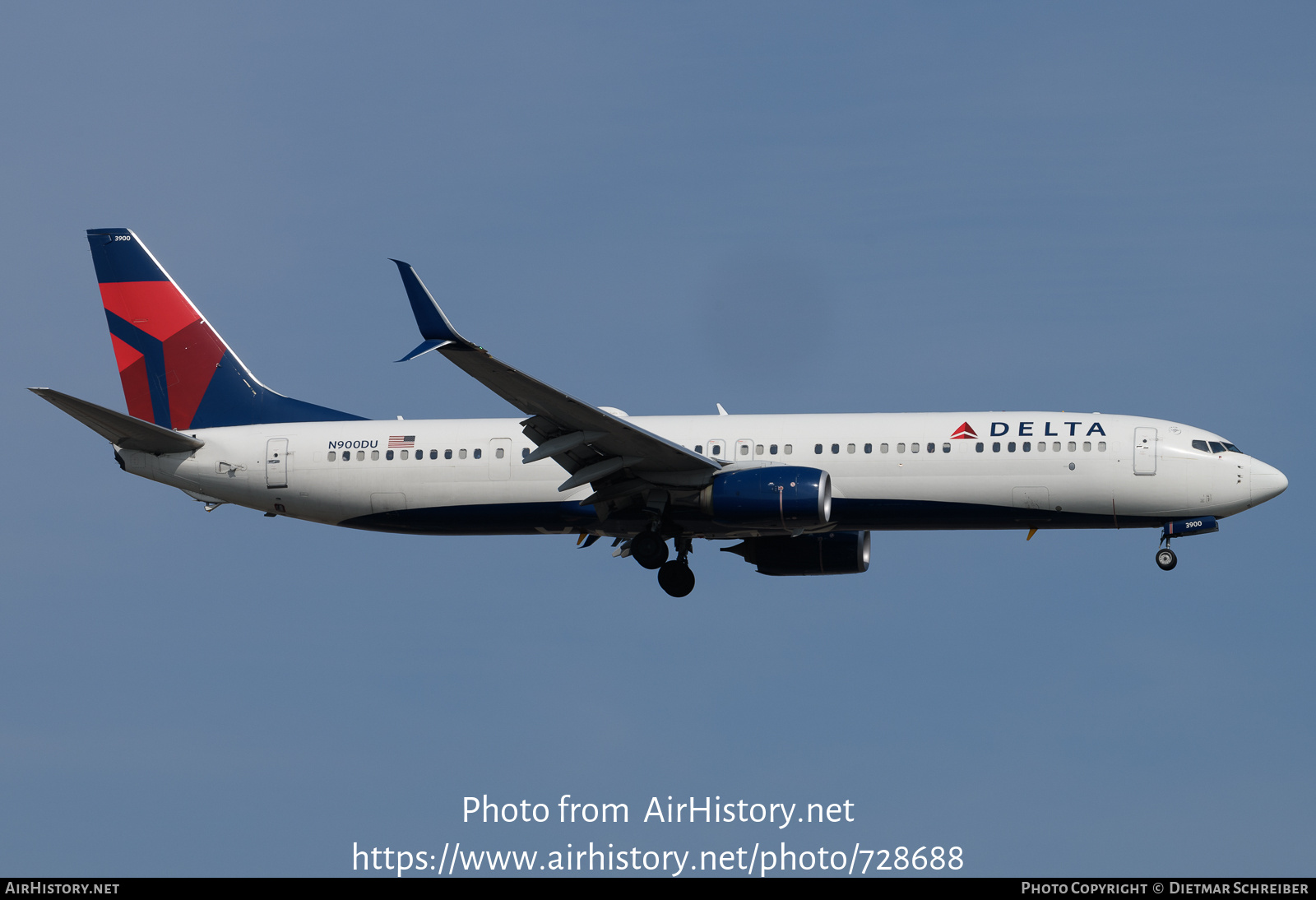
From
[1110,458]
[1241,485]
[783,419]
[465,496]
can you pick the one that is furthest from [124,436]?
[1241,485]

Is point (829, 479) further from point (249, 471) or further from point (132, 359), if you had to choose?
point (132, 359)

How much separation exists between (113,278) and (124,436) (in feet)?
20.5

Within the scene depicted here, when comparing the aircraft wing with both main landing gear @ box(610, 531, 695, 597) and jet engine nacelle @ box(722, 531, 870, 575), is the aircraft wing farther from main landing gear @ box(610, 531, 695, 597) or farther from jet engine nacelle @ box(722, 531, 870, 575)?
jet engine nacelle @ box(722, 531, 870, 575)

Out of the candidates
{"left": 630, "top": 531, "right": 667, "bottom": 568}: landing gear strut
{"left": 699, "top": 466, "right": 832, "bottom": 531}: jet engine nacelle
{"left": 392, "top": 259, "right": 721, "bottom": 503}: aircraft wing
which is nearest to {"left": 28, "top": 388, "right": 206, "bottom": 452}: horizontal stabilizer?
{"left": 392, "top": 259, "right": 721, "bottom": 503}: aircraft wing

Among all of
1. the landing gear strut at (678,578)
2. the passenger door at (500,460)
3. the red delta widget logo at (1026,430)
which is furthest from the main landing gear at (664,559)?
the red delta widget logo at (1026,430)

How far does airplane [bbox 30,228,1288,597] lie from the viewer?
4009 cm

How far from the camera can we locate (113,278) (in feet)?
159

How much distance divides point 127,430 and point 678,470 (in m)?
15.2

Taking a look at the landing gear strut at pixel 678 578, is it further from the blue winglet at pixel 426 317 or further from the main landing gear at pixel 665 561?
the blue winglet at pixel 426 317

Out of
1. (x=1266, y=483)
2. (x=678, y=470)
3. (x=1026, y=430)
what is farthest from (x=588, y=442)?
(x=1266, y=483)

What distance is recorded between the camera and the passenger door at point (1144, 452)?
40.2 m

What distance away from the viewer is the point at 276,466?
44500 millimetres

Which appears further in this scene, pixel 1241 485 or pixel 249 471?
pixel 249 471

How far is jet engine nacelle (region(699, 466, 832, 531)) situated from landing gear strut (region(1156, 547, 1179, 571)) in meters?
8.33
